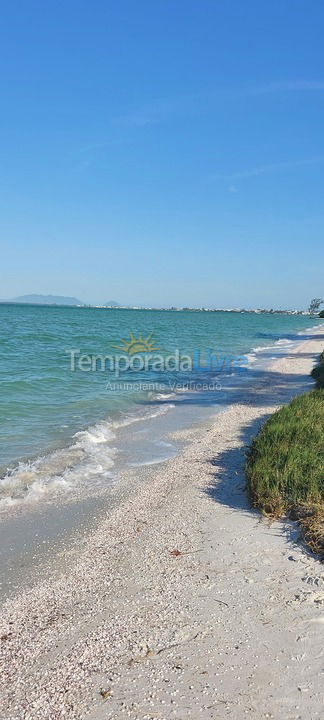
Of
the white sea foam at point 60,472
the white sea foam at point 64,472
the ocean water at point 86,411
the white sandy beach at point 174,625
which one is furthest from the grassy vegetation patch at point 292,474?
the white sea foam at point 60,472

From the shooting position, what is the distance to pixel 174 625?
4637mm

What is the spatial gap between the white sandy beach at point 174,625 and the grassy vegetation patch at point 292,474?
28 cm

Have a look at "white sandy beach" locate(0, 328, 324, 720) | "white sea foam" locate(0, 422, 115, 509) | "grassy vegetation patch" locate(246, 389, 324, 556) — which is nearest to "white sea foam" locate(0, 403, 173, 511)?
"white sea foam" locate(0, 422, 115, 509)

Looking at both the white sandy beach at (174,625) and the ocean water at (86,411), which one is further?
the ocean water at (86,411)

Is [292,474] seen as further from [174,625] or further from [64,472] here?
[64,472]

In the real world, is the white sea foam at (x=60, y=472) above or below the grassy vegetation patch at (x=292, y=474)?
below

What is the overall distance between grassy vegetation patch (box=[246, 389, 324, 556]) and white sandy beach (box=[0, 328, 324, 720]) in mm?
281

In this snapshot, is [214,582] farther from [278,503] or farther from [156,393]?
[156,393]

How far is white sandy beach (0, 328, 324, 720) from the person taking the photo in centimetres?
375

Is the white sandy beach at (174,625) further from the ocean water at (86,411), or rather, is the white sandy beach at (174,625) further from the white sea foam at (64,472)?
the ocean water at (86,411)

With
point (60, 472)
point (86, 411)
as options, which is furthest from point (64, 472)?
point (86, 411)

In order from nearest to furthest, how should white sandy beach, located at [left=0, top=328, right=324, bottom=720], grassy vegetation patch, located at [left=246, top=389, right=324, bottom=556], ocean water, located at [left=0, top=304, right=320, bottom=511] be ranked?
white sandy beach, located at [left=0, top=328, right=324, bottom=720] < grassy vegetation patch, located at [left=246, top=389, right=324, bottom=556] < ocean water, located at [left=0, top=304, right=320, bottom=511]

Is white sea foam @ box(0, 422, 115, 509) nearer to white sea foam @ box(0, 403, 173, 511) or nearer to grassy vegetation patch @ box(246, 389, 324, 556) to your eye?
white sea foam @ box(0, 403, 173, 511)

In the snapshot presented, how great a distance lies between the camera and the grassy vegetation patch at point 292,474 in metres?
6.48
